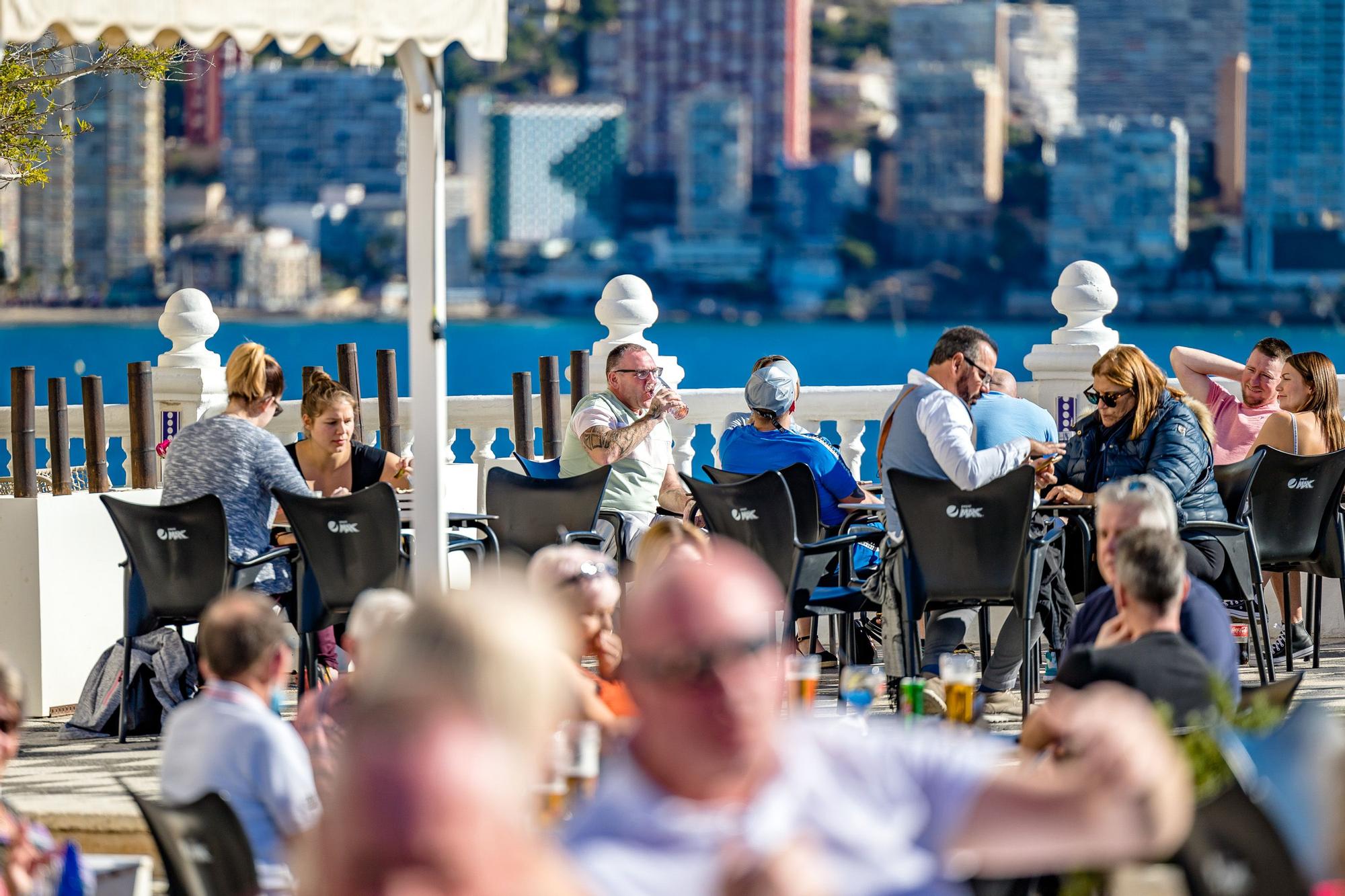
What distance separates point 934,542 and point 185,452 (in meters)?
2.24

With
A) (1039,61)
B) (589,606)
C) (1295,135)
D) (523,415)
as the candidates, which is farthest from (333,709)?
(1039,61)

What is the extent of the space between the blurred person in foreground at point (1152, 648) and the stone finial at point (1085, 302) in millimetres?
4583

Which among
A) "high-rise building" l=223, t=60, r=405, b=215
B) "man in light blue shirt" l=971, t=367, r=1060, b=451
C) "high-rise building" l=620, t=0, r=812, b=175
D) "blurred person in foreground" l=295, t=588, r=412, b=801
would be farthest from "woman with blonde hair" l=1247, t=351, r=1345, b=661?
"high-rise building" l=620, t=0, r=812, b=175

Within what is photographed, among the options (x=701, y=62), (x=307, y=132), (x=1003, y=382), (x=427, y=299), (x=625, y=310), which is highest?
(x=701, y=62)

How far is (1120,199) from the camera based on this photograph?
11388 centimetres

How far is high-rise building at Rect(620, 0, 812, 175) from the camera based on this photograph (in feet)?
419

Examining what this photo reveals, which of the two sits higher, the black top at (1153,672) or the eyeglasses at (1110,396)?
the eyeglasses at (1110,396)

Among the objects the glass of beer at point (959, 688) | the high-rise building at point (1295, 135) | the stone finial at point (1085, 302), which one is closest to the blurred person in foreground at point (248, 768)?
the glass of beer at point (959, 688)

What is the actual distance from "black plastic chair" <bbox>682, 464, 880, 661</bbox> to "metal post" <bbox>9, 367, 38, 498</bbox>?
2340 millimetres

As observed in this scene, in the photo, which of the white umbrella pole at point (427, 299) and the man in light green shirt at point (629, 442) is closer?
the white umbrella pole at point (427, 299)

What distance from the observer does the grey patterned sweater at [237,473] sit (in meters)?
5.97

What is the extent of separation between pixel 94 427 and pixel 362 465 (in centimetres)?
176

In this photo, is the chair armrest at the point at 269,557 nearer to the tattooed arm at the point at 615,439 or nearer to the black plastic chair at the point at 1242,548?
the tattooed arm at the point at 615,439

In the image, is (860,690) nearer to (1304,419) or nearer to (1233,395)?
(1304,419)
